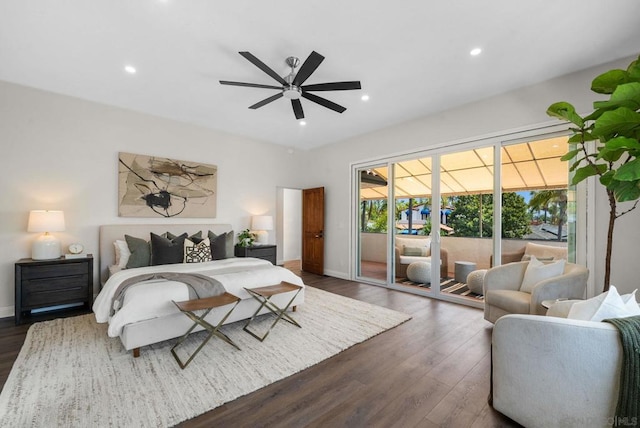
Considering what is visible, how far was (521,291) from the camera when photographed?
322 centimetres

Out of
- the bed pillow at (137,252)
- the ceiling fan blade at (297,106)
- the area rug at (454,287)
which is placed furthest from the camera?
the area rug at (454,287)

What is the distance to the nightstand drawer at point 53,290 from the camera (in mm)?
3398

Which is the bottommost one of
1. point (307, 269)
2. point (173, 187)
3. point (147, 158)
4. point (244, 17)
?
point (307, 269)

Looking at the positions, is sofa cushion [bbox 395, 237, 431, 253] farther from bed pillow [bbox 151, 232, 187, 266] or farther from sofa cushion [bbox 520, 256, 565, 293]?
bed pillow [bbox 151, 232, 187, 266]

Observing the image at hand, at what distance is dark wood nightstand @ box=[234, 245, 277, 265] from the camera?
532cm

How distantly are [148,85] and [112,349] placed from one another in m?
3.28

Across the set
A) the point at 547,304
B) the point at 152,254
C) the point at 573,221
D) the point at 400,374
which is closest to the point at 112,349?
the point at 152,254

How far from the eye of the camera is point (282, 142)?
253 inches

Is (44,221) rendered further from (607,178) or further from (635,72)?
(635,72)

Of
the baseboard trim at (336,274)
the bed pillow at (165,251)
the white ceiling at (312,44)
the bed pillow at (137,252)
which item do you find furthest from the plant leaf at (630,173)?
the bed pillow at (137,252)

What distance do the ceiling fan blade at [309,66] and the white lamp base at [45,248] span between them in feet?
12.7

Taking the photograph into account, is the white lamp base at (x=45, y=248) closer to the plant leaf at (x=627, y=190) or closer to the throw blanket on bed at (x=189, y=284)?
the throw blanket on bed at (x=189, y=284)

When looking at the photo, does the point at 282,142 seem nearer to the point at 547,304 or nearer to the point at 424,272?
the point at 424,272

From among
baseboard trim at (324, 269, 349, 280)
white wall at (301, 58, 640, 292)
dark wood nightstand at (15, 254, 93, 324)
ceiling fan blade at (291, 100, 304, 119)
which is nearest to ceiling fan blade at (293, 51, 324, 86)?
ceiling fan blade at (291, 100, 304, 119)
